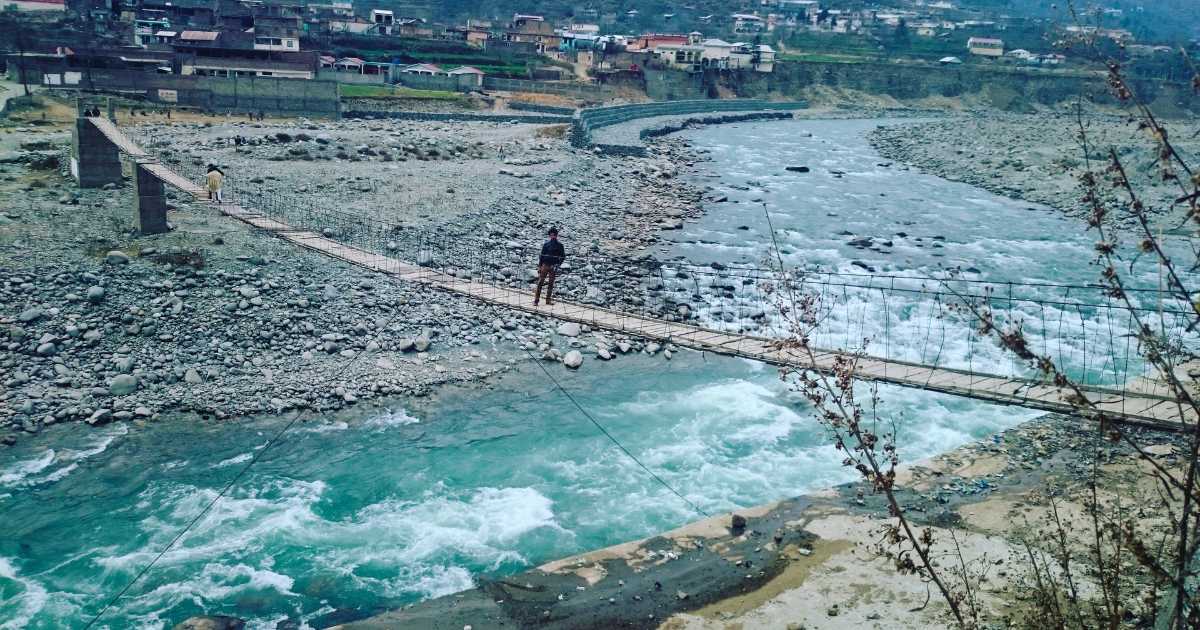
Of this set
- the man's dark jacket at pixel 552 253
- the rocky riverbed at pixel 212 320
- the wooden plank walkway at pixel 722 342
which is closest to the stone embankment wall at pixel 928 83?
the rocky riverbed at pixel 212 320

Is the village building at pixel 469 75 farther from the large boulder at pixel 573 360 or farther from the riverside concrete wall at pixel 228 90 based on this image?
the large boulder at pixel 573 360

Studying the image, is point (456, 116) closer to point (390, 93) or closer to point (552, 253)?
point (390, 93)

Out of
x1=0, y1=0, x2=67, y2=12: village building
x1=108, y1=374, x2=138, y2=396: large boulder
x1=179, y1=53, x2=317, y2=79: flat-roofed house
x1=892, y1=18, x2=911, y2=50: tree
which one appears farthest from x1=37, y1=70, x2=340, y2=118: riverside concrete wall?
x1=892, y1=18, x2=911, y2=50: tree

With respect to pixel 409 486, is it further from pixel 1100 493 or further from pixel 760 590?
pixel 1100 493

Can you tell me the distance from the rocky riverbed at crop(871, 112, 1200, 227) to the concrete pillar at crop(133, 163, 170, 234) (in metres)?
24.0

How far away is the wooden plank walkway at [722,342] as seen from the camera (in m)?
10.5

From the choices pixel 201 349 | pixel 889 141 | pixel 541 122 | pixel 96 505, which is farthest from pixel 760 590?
pixel 889 141

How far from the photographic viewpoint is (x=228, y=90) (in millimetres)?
39938

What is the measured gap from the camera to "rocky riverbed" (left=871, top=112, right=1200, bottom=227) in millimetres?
33500

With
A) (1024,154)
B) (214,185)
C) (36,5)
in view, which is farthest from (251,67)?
(1024,154)

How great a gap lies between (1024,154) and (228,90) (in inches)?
1356

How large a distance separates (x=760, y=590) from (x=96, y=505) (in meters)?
7.82

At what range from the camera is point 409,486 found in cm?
1206

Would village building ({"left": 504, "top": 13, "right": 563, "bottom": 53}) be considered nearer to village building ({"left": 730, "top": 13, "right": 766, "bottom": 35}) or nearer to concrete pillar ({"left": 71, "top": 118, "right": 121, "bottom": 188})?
village building ({"left": 730, "top": 13, "right": 766, "bottom": 35})
